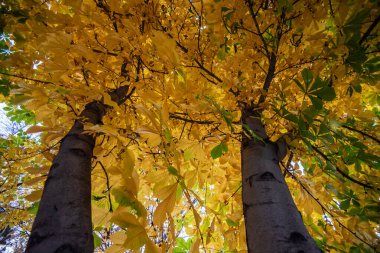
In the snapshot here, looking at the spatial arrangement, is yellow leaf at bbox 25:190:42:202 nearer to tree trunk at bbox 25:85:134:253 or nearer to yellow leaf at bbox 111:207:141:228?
tree trunk at bbox 25:85:134:253

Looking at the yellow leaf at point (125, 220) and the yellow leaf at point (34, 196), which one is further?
the yellow leaf at point (34, 196)

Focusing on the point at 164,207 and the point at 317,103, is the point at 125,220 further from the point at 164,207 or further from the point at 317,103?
the point at 317,103

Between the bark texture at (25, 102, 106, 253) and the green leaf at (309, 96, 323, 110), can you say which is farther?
the green leaf at (309, 96, 323, 110)

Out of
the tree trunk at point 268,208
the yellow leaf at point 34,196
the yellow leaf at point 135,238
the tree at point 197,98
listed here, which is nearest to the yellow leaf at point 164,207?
the tree at point 197,98

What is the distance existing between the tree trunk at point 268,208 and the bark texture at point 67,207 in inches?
22.7

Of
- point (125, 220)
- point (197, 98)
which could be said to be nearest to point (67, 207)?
point (125, 220)

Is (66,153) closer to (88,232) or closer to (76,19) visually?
(88,232)

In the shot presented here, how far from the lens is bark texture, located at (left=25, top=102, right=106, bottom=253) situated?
674 millimetres

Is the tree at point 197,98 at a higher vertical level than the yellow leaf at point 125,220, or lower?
higher

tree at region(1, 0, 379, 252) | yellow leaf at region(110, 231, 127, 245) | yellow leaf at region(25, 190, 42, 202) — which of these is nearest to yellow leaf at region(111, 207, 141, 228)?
tree at region(1, 0, 379, 252)

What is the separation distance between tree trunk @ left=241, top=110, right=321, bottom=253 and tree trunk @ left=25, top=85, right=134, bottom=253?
0.58m

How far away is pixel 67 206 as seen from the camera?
777 mm

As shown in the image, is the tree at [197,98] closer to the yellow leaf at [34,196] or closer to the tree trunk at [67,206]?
the tree trunk at [67,206]

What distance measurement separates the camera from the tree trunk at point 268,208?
77cm
